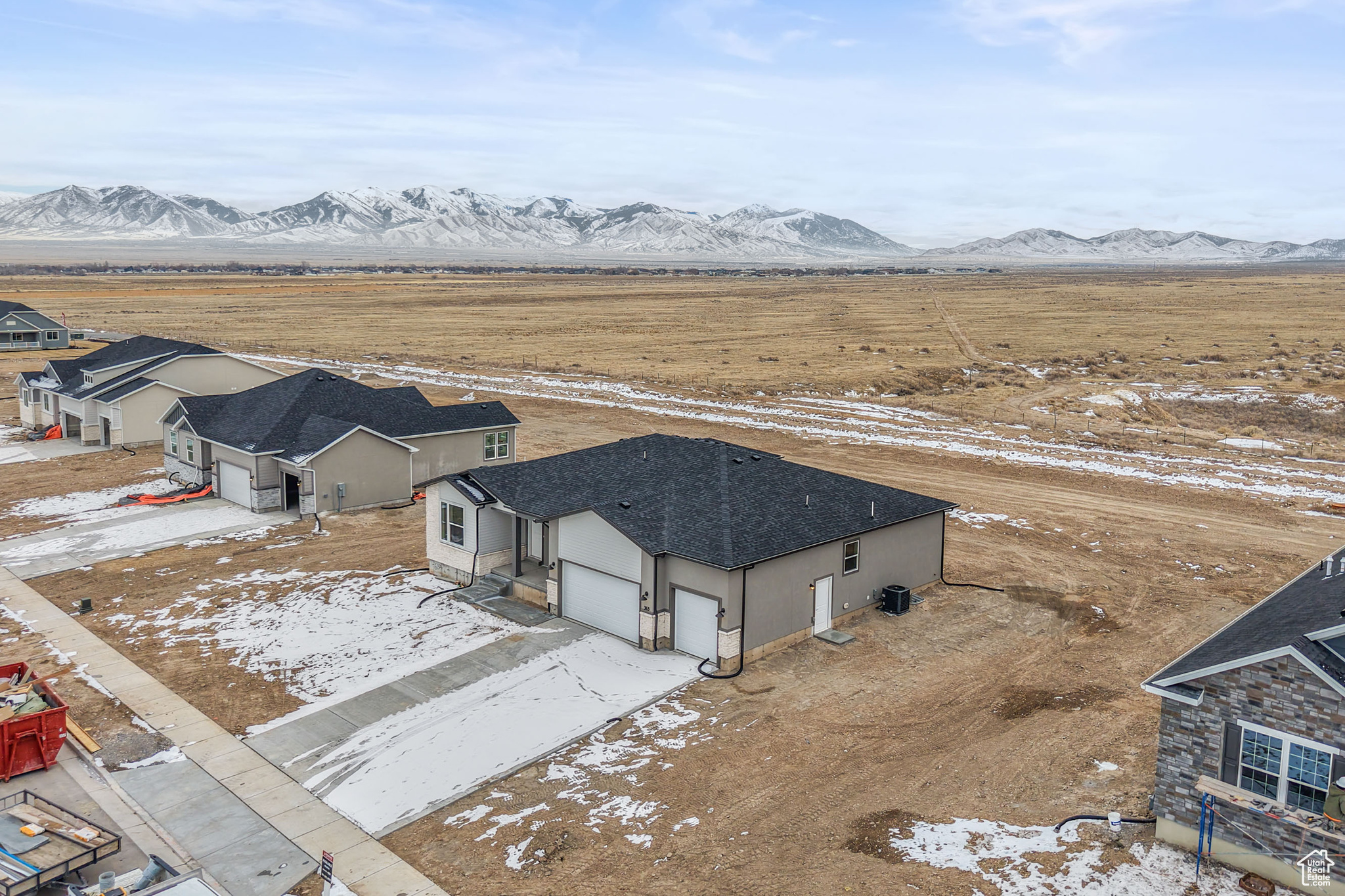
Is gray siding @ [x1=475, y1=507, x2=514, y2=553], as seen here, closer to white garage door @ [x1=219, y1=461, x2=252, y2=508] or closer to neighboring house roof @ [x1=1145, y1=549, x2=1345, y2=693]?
white garage door @ [x1=219, y1=461, x2=252, y2=508]

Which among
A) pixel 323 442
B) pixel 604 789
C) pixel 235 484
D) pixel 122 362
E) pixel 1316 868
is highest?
pixel 122 362

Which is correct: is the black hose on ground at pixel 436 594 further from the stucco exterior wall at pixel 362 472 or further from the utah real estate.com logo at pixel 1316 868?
the utah real estate.com logo at pixel 1316 868

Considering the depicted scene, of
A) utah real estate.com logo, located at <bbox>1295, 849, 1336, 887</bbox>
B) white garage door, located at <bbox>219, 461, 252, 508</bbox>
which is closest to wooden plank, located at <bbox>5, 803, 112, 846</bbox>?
utah real estate.com logo, located at <bbox>1295, 849, 1336, 887</bbox>

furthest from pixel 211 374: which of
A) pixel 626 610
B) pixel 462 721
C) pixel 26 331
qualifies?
pixel 26 331

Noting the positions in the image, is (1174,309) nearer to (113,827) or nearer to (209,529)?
(209,529)

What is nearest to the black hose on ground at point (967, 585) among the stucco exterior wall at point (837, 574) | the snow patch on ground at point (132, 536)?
the stucco exterior wall at point (837, 574)

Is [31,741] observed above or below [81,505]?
above

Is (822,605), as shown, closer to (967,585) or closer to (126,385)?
(967,585)
